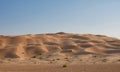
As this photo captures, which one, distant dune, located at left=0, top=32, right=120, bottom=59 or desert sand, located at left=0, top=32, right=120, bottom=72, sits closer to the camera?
desert sand, located at left=0, top=32, right=120, bottom=72

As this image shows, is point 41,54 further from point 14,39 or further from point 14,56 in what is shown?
point 14,39

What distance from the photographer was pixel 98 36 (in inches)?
2901

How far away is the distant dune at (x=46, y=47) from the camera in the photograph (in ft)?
164

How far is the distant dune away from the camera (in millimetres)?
49938

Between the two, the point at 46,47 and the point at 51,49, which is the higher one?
the point at 46,47

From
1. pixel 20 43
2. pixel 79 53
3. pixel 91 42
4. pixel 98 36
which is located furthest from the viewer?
pixel 98 36

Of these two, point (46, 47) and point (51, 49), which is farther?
point (46, 47)

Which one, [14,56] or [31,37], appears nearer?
[14,56]

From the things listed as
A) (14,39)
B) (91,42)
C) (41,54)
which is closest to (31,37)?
(14,39)

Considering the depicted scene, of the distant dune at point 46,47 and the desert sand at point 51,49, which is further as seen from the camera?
the distant dune at point 46,47

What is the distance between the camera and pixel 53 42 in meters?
60.6

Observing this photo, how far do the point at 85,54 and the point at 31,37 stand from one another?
19.1 m

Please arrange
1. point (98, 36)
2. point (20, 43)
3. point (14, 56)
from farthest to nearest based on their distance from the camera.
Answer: point (98, 36), point (20, 43), point (14, 56)

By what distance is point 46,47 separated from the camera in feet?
181
